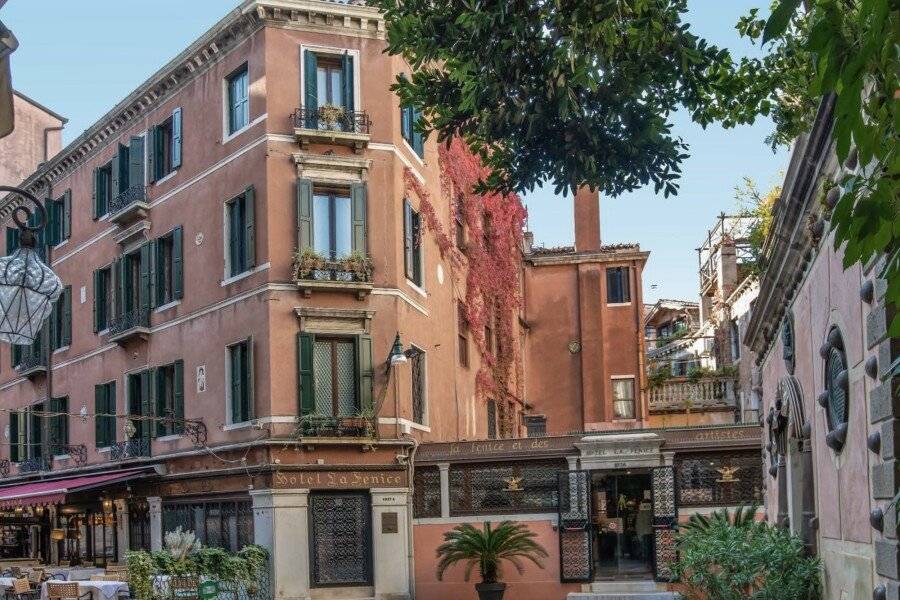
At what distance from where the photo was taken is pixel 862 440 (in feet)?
29.2

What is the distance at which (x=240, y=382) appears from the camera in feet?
88.5

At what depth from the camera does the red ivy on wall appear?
32656mm

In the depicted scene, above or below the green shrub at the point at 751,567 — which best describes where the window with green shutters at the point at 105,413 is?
above

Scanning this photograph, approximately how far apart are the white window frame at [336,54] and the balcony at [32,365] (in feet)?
47.4

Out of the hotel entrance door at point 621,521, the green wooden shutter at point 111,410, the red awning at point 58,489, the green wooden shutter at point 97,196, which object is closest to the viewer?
the hotel entrance door at point 621,521

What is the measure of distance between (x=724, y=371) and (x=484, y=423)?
9950 mm

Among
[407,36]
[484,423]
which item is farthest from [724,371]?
[407,36]

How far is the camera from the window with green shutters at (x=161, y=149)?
30.6 metres

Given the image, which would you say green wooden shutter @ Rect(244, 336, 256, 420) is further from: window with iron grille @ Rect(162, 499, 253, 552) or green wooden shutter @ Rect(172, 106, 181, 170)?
green wooden shutter @ Rect(172, 106, 181, 170)

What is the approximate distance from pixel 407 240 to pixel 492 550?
7.48 m

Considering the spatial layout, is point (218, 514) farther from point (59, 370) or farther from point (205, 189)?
point (59, 370)

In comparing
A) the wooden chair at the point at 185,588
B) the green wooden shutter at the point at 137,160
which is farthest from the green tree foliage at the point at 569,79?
the green wooden shutter at the point at 137,160

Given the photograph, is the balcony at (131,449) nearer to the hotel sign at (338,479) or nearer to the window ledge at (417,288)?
the hotel sign at (338,479)

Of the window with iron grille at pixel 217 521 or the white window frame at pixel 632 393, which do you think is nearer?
the window with iron grille at pixel 217 521
